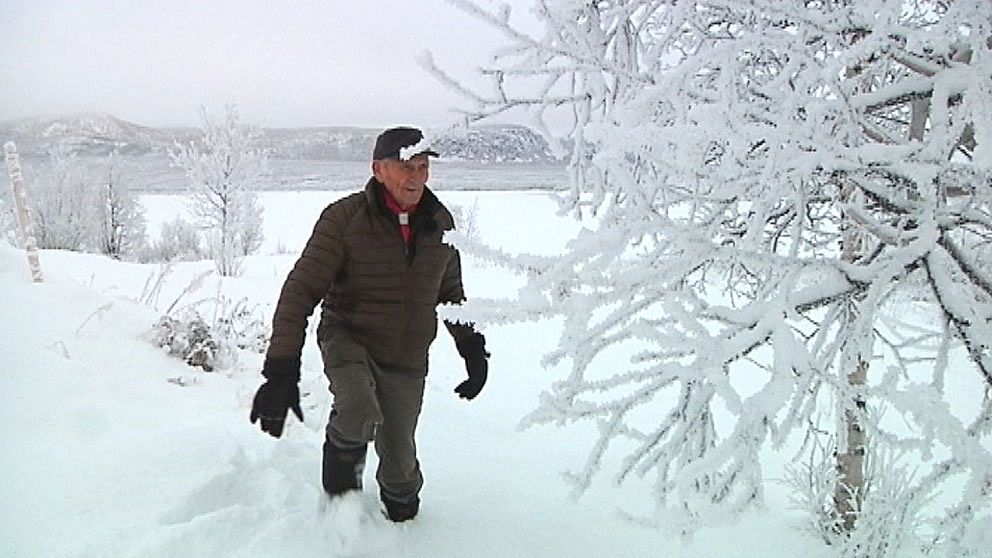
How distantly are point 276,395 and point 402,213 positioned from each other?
821 millimetres

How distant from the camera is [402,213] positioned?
2.57 meters

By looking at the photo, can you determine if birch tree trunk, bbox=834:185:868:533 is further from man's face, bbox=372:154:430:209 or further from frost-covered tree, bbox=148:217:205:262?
frost-covered tree, bbox=148:217:205:262

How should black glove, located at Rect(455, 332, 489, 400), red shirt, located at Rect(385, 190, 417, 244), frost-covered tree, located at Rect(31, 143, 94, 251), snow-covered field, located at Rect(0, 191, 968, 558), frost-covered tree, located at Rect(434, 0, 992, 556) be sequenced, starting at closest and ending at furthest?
frost-covered tree, located at Rect(434, 0, 992, 556) < snow-covered field, located at Rect(0, 191, 968, 558) < red shirt, located at Rect(385, 190, 417, 244) < black glove, located at Rect(455, 332, 489, 400) < frost-covered tree, located at Rect(31, 143, 94, 251)

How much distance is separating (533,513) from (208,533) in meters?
1.38

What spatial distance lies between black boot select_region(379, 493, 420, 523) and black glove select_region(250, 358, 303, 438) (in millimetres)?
625

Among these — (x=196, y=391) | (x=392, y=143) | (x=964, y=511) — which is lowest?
(x=196, y=391)

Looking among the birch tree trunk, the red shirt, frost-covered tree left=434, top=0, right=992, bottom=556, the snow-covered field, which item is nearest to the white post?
the snow-covered field

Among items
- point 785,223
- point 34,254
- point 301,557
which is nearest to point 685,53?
point 785,223

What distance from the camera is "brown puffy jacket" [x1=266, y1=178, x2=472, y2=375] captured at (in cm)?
241

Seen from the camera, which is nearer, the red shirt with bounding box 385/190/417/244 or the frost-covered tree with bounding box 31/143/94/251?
the red shirt with bounding box 385/190/417/244

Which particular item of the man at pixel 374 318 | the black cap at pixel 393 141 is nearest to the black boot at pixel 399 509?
the man at pixel 374 318

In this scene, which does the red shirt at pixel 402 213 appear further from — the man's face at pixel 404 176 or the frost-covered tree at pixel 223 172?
the frost-covered tree at pixel 223 172

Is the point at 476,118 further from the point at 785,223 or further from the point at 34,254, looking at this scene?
the point at 34,254

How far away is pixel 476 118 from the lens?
66.2 inches
